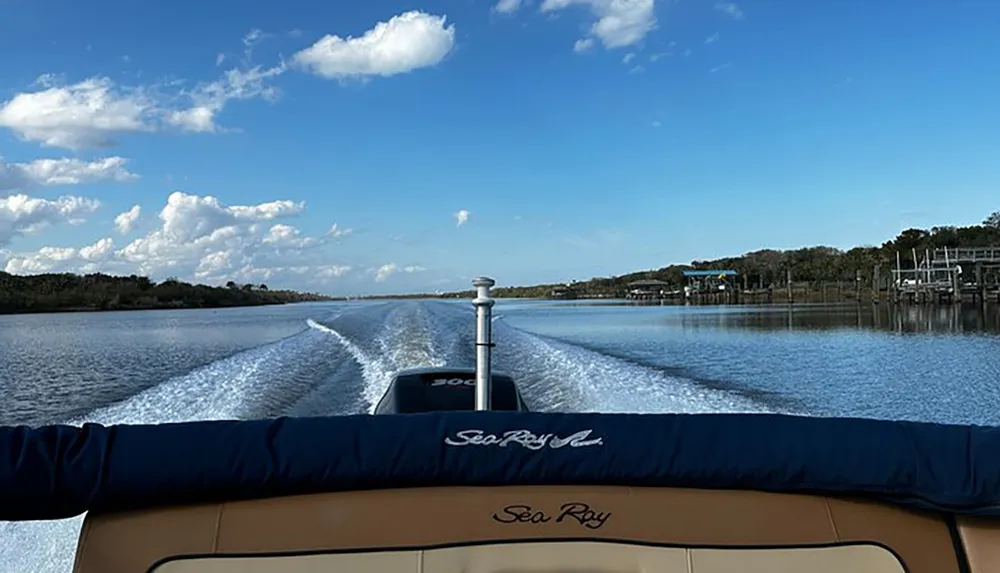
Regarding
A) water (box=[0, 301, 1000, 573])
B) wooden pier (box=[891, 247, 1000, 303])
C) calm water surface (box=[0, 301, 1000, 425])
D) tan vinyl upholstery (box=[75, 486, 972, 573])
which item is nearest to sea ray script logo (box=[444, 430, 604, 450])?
tan vinyl upholstery (box=[75, 486, 972, 573])

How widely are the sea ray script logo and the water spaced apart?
10.1 feet

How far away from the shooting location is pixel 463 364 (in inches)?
479

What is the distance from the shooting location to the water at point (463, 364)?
871 centimetres

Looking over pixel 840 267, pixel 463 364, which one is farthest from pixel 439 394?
pixel 840 267

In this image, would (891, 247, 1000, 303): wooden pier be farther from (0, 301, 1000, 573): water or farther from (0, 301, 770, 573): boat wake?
(0, 301, 770, 573): boat wake

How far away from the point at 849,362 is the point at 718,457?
14.0m

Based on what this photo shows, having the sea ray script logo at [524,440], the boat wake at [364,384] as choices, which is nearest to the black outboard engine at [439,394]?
the boat wake at [364,384]

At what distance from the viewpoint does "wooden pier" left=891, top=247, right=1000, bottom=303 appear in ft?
164

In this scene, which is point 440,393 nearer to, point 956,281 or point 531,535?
point 531,535

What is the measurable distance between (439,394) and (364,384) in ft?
17.1

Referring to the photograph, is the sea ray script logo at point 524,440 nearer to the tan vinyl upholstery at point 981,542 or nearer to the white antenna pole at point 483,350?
the tan vinyl upholstery at point 981,542

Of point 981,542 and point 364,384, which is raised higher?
point 981,542

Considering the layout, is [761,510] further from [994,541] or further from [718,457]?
[994,541]

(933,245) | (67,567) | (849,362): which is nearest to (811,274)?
(933,245)
